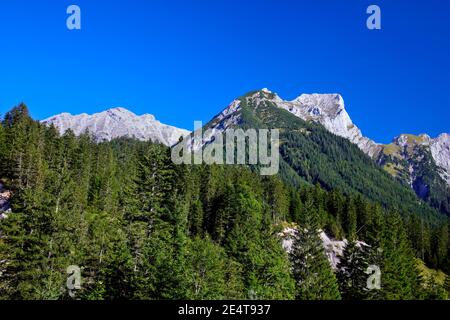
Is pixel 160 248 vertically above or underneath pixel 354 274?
above

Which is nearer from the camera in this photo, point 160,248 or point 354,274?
point 160,248

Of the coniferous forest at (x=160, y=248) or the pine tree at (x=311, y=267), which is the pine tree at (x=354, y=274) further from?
the pine tree at (x=311, y=267)

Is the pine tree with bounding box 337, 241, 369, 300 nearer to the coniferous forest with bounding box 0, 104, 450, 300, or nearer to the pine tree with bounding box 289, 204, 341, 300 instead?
the coniferous forest with bounding box 0, 104, 450, 300

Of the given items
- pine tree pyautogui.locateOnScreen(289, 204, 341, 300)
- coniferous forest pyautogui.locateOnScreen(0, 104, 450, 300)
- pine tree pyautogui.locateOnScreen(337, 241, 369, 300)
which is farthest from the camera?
pine tree pyautogui.locateOnScreen(337, 241, 369, 300)

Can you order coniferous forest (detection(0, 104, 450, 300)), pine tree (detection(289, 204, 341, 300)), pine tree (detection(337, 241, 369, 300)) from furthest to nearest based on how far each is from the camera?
pine tree (detection(337, 241, 369, 300)) → pine tree (detection(289, 204, 341, 300)) → coniferous forest (detection(0, 104, 450, 300))

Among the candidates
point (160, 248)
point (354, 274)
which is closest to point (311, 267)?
point (354, 274)

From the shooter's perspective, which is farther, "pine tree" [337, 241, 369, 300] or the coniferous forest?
"pine tree" [337, 241, 369, 300]

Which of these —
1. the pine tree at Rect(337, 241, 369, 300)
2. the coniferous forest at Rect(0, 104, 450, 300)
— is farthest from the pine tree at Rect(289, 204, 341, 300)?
the pine tree at Rect(337, 241, 369, 300)

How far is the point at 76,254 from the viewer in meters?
42.8

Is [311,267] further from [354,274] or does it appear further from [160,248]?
[160,248]

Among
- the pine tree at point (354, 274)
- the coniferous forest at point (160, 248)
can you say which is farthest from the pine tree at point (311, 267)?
the pine tree at point (354, 274)

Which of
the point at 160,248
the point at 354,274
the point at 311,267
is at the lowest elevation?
the point at 354,274
